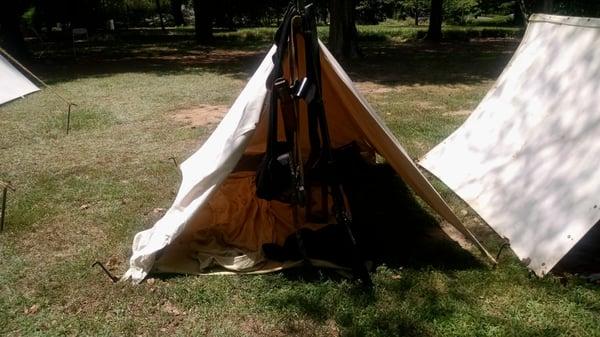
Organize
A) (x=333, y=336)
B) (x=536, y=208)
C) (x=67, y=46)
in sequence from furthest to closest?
(x=67, y=46)
(x=536, y=208)
(x=333, y=336)

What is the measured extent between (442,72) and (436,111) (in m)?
5.63

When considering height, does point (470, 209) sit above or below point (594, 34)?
below

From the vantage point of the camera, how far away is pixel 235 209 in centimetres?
459

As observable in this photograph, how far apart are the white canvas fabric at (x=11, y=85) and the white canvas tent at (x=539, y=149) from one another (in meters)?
5.56

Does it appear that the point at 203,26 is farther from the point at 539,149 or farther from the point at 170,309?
the point at 170,309

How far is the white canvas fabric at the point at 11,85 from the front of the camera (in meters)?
6.99

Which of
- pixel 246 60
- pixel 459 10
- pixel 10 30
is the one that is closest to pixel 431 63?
pixel 246 60

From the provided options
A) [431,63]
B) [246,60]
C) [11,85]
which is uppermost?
[11,85]

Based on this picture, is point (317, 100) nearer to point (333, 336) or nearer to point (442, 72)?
point (333, 336)

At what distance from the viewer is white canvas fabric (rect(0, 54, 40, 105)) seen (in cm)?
699

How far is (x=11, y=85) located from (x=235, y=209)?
14.9 ft

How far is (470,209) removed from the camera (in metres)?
5.18

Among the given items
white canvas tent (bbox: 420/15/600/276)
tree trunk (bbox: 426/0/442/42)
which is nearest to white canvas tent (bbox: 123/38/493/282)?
white canvas tent (bbox: 420/15/600/276)

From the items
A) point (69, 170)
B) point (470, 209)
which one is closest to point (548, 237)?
point (470, 209)
